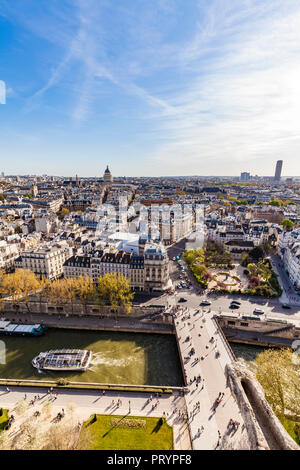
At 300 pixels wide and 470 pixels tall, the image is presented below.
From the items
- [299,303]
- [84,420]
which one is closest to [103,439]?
[84,420]

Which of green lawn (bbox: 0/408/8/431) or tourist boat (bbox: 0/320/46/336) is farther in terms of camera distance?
tourist boat (bbox: 0/320/46/336)

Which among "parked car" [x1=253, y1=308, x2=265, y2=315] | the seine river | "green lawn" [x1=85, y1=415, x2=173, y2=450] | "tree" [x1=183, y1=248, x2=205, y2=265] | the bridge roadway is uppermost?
"tree" [x1=183, y1=248, x2=205, y2=265]

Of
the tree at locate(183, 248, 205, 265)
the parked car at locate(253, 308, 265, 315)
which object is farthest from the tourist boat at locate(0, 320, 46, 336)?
the parked car at locate(253, 308, 265, 315)

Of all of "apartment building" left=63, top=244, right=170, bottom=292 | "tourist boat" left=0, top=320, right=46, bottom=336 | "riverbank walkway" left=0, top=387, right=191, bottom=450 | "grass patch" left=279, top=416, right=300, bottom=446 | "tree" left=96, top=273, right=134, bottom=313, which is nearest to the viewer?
"grass patch" left=279, top=416, right=300, bottom=446

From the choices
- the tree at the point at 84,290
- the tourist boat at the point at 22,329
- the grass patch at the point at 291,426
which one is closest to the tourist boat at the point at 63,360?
the tourist boat at the point at 22,329

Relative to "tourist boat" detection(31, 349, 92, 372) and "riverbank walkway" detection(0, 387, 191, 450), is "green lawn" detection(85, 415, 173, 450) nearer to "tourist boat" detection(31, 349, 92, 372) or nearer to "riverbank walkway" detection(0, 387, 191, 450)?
"riverbank walkway" detection(0, 387, 191, 450)

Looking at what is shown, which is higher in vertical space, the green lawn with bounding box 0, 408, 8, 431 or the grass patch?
the grass patch

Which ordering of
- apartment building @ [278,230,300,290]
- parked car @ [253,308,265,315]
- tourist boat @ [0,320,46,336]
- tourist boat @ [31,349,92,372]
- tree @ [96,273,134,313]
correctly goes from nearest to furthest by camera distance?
tourist boat @ [31,349,92,372], tourist boat @ [0,320,46,336], tree @ [96,273,134,313], parked car @ [253,308,265,315], apartment building @ [278,230,300,290]
